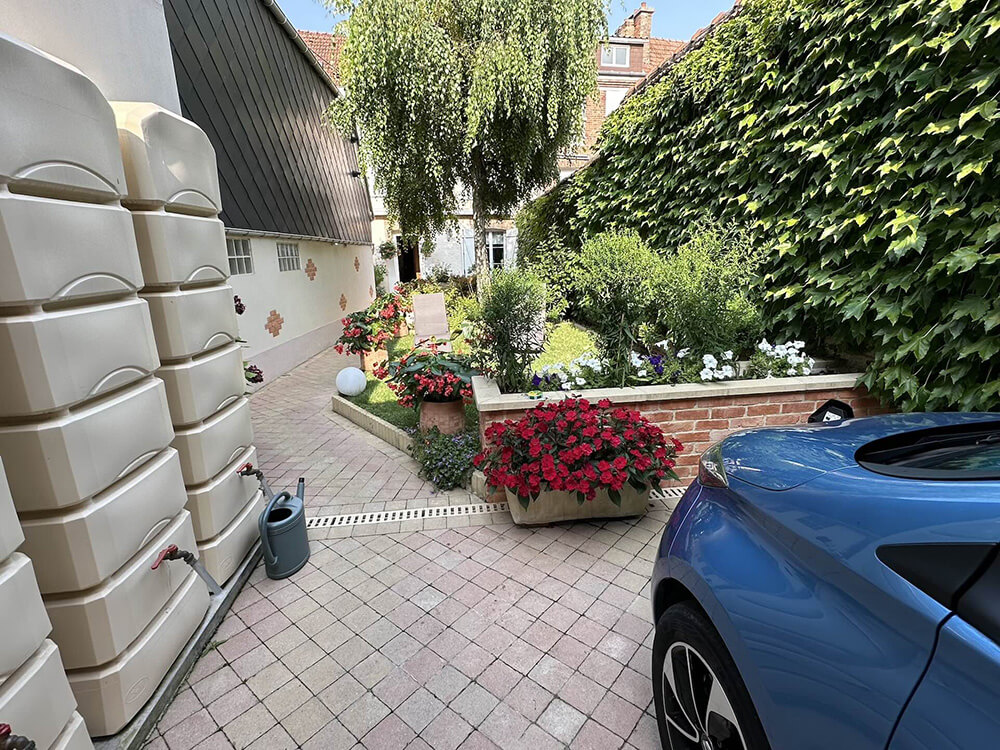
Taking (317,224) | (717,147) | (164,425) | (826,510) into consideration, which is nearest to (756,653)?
(826,510)

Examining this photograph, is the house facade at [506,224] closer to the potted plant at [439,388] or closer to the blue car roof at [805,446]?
the potted plant at [439,388]

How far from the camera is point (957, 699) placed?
755mm

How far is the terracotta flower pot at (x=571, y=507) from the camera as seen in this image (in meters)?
3.16

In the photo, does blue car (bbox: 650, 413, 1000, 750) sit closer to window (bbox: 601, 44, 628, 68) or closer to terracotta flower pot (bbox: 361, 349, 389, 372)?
terracotta flower pot (bbox: 361, 349, 389, 372)

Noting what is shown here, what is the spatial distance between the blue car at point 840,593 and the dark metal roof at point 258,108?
7091mm

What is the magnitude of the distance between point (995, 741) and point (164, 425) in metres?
2.76

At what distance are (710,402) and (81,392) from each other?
3836 millimetres

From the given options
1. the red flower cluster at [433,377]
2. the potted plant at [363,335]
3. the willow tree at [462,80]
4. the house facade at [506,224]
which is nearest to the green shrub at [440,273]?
the house facade at [506,224]

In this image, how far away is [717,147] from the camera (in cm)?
479

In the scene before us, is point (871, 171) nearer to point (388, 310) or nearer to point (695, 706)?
point (695, 706)

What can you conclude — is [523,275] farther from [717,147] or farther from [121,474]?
[121,474]

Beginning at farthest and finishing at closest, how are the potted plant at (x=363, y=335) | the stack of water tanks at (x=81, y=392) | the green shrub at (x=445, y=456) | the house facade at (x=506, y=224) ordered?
the house facade at (x=506, y=224)
the potted plant at (x=363, y=335)
the green shrub at (x=445, y=456)
the stack of water tanks at (x=81, y=392)

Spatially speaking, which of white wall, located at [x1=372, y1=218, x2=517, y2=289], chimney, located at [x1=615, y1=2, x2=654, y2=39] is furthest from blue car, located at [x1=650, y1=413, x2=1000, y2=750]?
chimney, located at [x1=615, y1=2, x2=654, y2=39]

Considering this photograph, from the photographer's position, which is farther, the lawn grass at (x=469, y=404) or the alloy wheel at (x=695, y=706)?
the lawn grass at (x=469, y=404)
